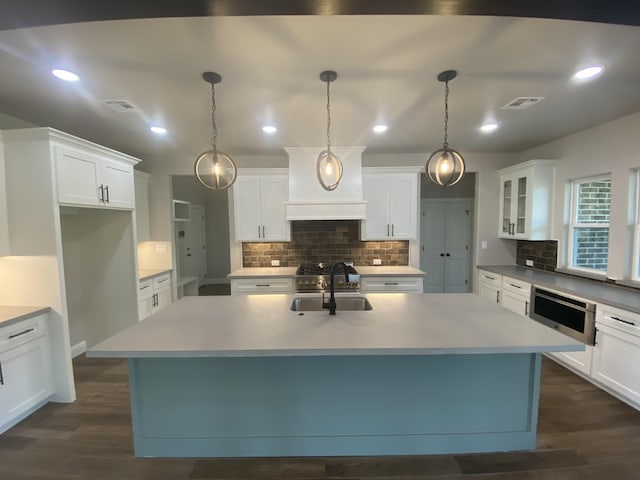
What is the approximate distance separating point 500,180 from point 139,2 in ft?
15.7

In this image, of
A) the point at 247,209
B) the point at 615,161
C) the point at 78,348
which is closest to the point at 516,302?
the point at 615,161

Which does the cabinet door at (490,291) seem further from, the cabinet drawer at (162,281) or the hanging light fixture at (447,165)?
the cabinet drawer at (162,281)

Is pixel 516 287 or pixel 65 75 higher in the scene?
pixel 65 75

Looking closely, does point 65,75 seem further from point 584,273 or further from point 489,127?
point 584,273

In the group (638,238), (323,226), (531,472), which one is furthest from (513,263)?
(531,472)

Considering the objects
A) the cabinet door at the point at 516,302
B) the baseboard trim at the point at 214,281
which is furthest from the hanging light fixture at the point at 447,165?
the baseboard trim at the point at 214,281

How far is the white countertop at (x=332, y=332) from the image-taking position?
1.53 metres

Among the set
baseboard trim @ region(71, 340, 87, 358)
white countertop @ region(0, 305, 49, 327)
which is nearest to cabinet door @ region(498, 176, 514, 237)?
white countertop @ region(0, 305, 49, 327)

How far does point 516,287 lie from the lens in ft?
11.8

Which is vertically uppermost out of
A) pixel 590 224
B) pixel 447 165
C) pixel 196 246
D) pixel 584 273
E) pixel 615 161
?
pixel 615 161

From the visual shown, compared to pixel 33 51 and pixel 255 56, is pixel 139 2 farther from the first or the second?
pixel 33 51

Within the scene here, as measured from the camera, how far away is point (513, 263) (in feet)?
14.9

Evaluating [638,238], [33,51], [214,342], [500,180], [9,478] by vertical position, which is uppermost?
[33,51]

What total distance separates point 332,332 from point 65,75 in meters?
2.55
